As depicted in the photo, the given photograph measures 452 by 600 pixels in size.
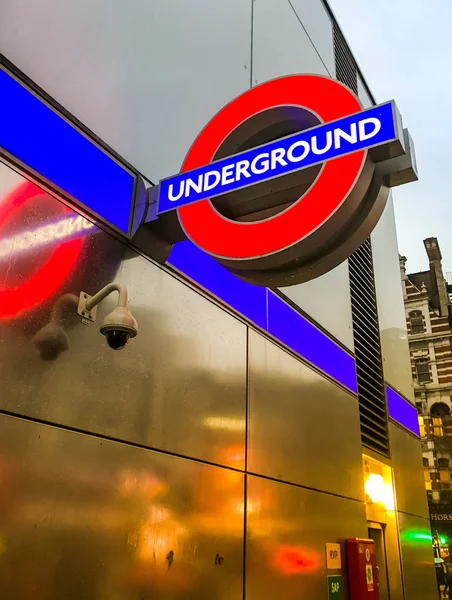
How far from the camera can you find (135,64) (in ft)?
13.7

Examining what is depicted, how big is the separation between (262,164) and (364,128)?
625 millimetres

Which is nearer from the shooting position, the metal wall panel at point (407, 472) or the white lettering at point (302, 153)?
the white lettering at point (302, 153)

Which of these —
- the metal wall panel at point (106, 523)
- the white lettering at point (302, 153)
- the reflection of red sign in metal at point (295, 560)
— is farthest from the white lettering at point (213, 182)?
the reflection of red sign in metal at point (295, 560)

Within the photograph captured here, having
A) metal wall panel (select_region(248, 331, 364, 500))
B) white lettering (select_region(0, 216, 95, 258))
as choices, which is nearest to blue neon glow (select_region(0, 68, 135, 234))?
white lettering (select_region(0, 216, 95, 258))

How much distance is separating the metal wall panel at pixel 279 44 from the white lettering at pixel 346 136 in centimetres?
346

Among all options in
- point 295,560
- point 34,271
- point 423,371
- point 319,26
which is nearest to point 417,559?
point 295,560

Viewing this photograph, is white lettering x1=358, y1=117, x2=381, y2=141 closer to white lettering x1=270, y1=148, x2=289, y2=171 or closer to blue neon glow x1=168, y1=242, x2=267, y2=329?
white lettering x1=270, y1=148, x2=289, y2=171

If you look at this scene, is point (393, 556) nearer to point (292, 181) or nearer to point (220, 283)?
point (220, 283)

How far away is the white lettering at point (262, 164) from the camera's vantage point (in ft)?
10.2

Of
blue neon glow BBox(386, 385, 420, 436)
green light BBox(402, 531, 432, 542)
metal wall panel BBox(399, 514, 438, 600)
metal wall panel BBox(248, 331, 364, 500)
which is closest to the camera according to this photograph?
metal wall panel BBox(248, 331, 364, 500)

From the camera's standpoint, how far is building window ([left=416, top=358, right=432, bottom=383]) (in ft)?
102

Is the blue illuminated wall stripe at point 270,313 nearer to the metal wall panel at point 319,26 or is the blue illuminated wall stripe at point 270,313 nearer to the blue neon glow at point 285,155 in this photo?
the blue neon glow at point 285,155

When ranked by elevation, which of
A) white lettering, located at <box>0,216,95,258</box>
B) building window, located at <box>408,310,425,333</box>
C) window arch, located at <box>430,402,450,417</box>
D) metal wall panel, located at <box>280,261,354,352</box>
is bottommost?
white lettering, located at <box>0,216,95,258</box>

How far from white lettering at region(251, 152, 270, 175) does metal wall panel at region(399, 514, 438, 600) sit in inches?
257
